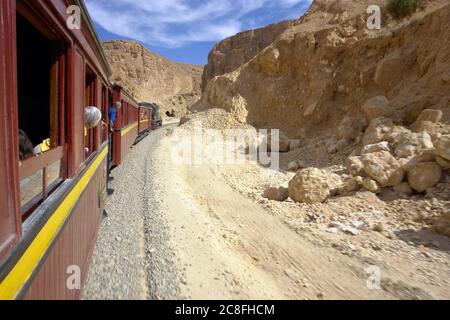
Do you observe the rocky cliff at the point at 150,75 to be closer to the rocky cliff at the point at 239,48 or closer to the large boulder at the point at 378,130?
the rocky cliff at the point at 239,48

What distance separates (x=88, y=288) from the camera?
3229 millimetres

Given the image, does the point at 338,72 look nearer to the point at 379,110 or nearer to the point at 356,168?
the point at 379,110

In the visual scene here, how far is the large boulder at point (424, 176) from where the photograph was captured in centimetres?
632

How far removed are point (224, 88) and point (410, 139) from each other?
17240mm

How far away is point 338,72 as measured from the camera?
652 inches

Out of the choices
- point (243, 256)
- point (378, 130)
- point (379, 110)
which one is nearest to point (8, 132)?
point (243, 256)

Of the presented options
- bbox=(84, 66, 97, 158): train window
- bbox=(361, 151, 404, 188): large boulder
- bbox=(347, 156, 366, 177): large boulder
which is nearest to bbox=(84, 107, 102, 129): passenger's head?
bbox=(84, 66, 97, 158): train window

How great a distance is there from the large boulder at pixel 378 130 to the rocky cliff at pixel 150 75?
54306 mm

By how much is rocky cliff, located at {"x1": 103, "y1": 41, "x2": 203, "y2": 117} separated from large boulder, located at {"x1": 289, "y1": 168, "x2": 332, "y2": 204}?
185ft

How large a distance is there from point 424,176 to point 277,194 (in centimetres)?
331

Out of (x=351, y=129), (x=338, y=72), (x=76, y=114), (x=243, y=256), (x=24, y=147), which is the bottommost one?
(x=243, y=256)

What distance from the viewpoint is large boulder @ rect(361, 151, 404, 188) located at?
22.3 feet

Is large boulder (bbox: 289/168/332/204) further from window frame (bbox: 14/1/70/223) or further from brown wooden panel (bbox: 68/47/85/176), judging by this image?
window frame (bbox: 14/1/70/223)
